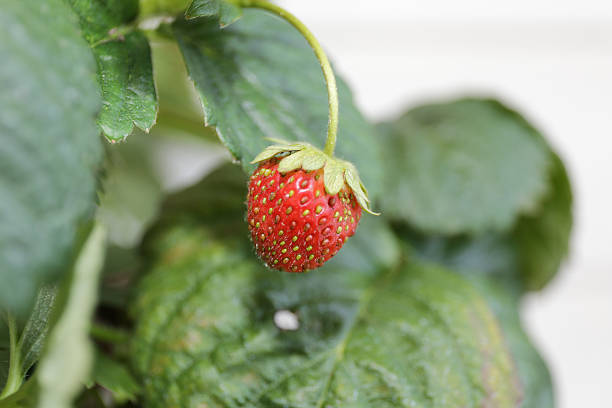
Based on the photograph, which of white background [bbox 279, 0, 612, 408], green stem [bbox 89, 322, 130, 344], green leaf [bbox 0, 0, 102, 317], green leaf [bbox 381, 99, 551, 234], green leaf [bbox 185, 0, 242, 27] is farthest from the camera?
white background [bbox 279, 0, 612, 408]

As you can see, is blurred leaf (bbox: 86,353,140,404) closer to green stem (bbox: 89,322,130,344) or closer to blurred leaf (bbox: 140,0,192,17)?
green stem (bbox: 89,322,130,344)

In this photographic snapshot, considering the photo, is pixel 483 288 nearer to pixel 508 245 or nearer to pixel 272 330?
pixel 508 245

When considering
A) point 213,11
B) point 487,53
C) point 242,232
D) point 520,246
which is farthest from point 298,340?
point 487,53

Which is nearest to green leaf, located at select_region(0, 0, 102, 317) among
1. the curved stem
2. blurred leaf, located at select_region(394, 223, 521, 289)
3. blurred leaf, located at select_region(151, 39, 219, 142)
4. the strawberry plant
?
the strawberry plant

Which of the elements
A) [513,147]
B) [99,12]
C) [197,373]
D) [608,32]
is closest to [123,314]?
[197,373]

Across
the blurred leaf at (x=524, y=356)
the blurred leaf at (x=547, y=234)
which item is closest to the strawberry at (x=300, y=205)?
the blurred leaf at (x=524, y=356)

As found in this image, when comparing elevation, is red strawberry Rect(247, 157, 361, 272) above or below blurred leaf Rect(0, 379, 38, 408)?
above
